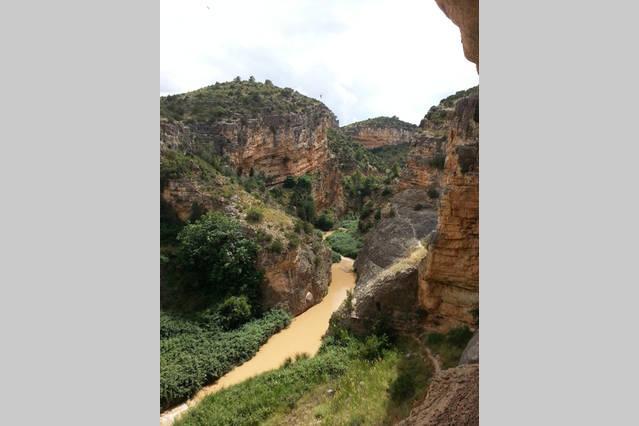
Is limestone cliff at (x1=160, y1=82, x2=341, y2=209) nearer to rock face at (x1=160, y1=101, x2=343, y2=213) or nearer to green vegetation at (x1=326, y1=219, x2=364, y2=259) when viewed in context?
rock face at (x1=160, y1=101, x2=343, y2=213)

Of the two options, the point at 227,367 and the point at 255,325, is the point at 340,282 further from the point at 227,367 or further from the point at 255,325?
the point at 227,367

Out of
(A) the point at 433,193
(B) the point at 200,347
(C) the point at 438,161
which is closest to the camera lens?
(B) the point at 200,347

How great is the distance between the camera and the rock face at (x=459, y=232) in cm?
1168

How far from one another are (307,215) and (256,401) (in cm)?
2570

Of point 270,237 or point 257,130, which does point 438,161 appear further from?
point 257,130

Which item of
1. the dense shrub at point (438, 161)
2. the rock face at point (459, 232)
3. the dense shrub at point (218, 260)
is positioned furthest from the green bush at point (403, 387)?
the dense shrub at point (438, 161)

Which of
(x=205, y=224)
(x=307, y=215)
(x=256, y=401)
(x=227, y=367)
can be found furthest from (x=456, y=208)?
(x=307, y=215)

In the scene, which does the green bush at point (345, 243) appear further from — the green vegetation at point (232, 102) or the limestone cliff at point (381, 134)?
the limestone cliff at point (381, 134)

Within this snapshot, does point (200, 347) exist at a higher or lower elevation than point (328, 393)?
higher

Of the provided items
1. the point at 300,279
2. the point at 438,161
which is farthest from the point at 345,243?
the point at 300,279

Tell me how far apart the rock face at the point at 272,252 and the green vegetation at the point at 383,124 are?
156 ft

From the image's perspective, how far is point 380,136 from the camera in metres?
68.1

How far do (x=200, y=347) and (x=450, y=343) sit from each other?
958 cm

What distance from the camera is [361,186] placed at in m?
46.9
